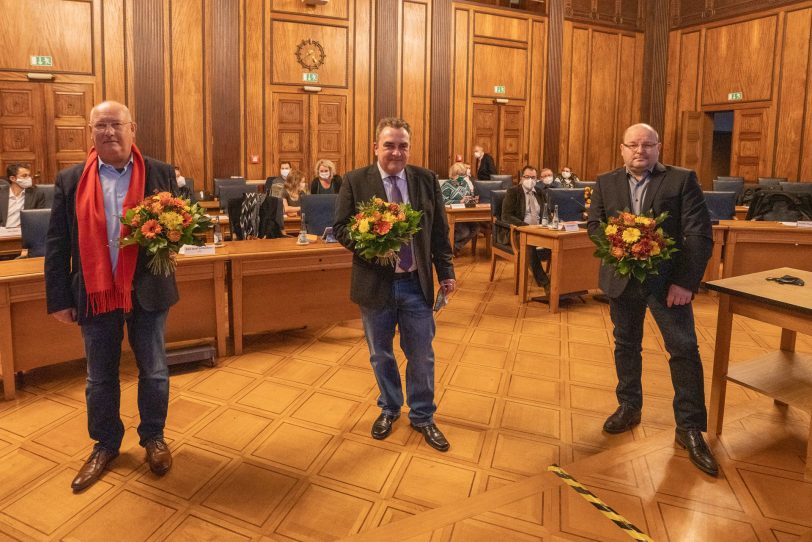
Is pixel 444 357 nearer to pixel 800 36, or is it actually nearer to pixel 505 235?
pixel 505 235

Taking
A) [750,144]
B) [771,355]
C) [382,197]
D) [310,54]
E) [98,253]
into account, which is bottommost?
[771,355]

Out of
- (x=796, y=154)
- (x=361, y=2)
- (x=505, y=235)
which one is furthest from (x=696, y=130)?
(x=505, y=235)

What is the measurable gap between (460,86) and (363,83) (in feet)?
6.29

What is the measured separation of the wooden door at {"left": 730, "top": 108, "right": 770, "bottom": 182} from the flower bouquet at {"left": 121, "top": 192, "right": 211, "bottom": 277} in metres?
11.8

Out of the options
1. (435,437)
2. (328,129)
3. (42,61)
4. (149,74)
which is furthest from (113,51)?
(435,437)

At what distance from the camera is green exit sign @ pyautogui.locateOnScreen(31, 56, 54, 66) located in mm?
8781

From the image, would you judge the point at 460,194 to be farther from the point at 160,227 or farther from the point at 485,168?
the point at 160,227

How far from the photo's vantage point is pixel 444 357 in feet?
14.5

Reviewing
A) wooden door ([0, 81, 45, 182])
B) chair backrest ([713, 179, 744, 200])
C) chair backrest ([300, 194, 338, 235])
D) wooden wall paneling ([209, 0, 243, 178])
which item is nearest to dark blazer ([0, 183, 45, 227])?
chair backrest ([300, 194, 338, 235])

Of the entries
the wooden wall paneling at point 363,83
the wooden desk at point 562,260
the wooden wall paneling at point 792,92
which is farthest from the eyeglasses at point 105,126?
the wooden wall paneling at point 792,92

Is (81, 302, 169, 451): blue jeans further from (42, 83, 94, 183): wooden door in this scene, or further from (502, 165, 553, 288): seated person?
(42, 83, 94, 183): wooden door

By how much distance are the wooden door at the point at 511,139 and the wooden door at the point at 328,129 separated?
3191mm

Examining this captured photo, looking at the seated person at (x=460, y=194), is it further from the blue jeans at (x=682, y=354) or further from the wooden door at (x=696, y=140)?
the wooden door at (x=696, y=140)

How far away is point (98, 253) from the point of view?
2502 mm
